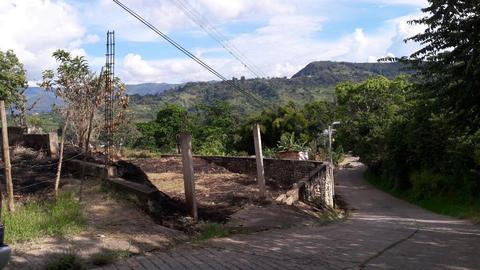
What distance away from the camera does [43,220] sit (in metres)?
8.00

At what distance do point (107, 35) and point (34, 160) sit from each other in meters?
4.37

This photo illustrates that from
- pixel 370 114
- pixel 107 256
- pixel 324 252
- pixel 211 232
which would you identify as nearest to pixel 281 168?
pixel 211 232

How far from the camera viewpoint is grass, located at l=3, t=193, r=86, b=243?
748 cm

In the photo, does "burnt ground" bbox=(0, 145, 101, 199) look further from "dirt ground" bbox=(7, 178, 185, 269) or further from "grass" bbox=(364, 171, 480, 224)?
"grass" bbox=(364, 171, 480, 224)

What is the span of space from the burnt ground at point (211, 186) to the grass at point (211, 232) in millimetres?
1014

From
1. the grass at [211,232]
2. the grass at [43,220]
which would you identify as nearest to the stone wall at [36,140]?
the grass at [43,220]

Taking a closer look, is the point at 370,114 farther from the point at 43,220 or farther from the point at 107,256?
the point at 107,256

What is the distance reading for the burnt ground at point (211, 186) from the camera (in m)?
12.9

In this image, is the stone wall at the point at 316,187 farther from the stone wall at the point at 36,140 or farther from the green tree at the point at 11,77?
the green tree at the point at 11,77

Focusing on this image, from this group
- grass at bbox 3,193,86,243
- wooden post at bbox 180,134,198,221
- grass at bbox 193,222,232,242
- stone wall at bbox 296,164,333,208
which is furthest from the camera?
stone wall at bbox 296,164,333,208

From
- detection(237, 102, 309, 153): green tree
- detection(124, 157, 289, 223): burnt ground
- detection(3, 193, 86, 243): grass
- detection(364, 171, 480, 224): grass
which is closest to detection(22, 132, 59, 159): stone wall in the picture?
detection(124, 157, 289, 223): burnt ground

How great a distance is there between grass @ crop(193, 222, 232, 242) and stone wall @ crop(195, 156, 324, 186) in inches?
468

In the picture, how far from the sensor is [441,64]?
36.8 feet

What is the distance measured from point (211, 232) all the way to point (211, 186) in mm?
8246
